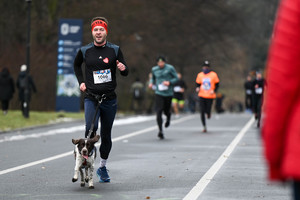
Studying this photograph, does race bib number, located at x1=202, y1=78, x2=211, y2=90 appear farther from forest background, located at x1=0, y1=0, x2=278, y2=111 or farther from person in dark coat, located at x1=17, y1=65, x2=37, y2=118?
forest background, located at x1=0, y1=0, x2=278, y2=111

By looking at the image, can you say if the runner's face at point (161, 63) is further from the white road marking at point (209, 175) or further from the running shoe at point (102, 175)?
the running shoe at point (102, 175)

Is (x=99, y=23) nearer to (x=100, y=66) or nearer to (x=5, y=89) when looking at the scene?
(x=100, y=66)

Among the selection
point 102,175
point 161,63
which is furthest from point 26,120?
point 102,175

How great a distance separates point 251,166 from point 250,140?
6650mm

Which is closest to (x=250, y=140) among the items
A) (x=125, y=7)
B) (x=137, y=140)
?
(x=137, y=140)

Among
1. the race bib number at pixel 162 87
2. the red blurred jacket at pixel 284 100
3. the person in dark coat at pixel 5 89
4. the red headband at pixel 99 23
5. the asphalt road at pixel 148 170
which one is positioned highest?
the red headband at pixel 99 23

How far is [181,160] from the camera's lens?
13.1 meters

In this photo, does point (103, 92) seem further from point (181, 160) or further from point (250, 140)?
point (250, 140)

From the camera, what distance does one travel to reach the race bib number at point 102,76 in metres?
9.30

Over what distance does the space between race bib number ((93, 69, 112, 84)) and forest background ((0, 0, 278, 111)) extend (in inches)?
1077

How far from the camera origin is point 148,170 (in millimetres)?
11406

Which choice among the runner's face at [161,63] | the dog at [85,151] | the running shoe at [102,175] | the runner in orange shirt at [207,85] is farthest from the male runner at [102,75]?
the runner in orange shirt at [207,85]

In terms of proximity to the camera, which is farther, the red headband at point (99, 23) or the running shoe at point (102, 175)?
the running shoe at point (102, 175)

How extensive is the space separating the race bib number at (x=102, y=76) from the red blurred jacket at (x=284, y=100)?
5.98 m
